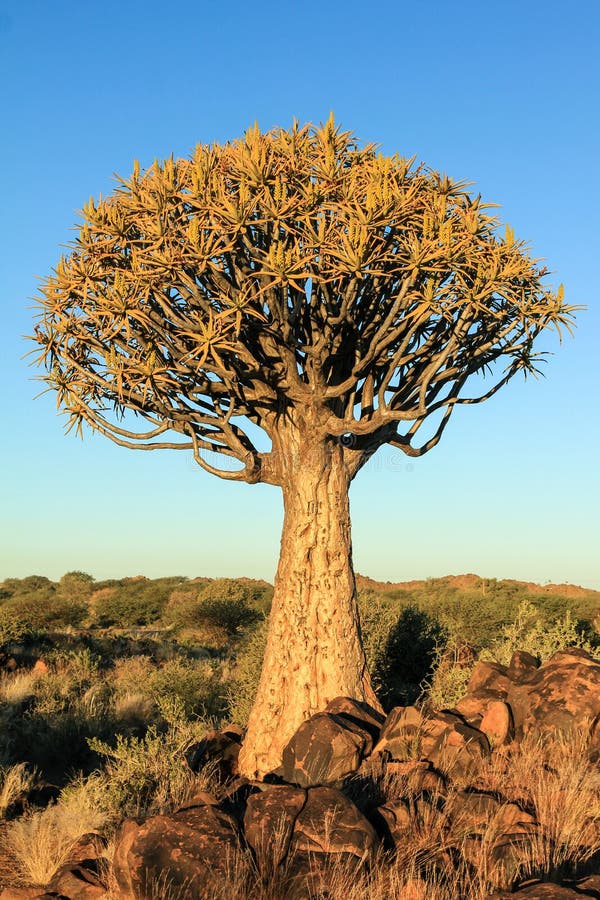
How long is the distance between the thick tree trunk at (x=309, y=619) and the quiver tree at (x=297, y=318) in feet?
0.07

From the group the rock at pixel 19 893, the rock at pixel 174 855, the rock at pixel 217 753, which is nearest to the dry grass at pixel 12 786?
the rock at pixel 217 753

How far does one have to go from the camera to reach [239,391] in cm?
962

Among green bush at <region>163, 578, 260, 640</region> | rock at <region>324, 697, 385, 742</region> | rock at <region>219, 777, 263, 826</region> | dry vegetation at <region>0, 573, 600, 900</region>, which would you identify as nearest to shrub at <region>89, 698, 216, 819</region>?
dry vegetation at <region>0, 573, 600, 900</region>

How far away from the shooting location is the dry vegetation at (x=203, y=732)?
5453 millimetres

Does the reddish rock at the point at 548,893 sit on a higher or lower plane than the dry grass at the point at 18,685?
higher

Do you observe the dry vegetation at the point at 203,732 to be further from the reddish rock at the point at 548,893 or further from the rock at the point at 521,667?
the rock at the point at 521,667

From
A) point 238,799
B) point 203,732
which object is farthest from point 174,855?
point 203,732

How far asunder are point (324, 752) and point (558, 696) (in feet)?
7.76

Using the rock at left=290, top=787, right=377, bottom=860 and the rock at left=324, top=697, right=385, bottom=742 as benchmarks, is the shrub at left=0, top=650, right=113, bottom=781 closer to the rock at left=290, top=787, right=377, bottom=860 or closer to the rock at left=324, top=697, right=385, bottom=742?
the rock at left=324, top=697, right=385, bottom=742

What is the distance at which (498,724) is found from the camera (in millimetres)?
7934

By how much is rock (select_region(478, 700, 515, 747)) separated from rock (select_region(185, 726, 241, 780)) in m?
2.91

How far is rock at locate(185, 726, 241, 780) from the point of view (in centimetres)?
903

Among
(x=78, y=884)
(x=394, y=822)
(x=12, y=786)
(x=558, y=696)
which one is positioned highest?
(x=558, y=696)

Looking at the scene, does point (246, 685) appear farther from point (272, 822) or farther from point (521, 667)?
point (272, 822)
